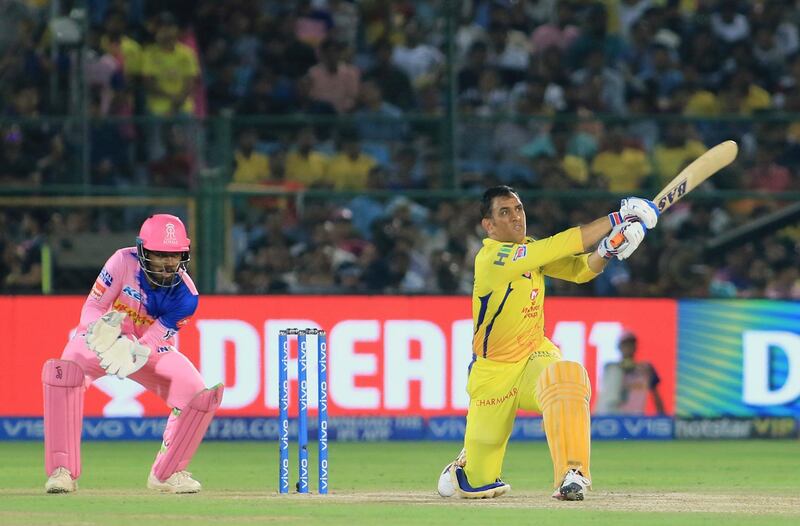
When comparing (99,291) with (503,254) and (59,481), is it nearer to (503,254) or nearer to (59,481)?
(59,481)

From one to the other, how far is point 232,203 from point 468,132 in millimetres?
2579

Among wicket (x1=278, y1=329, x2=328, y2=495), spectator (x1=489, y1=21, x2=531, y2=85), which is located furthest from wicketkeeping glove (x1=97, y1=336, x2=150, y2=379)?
spectator (x1=489, y1=21, x2=531, y2=85)

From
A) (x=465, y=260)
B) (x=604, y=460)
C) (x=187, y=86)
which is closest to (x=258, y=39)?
(x=187, y=86)

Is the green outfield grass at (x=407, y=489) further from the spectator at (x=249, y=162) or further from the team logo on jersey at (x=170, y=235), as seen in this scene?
the spectator at (x=249, y=162)

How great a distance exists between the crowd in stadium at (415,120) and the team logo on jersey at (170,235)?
5.14 m

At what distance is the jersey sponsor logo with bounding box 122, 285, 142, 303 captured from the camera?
9.88 meters

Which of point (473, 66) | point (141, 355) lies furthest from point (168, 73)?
point (141, 355)

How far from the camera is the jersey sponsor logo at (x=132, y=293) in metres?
9.88

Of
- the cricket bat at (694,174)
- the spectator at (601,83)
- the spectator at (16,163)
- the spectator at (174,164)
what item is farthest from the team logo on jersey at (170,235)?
the spectator at (601,83)

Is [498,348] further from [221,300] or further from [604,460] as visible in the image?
[221,300]

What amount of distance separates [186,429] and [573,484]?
2.50 metres

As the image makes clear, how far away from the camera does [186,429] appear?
9883mm

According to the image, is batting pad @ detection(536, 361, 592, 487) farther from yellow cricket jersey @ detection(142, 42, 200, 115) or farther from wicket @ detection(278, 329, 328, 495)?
yellow cricket jersey @ detection(142, 42, 200, 115)

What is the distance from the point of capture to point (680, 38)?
19.4 metres
